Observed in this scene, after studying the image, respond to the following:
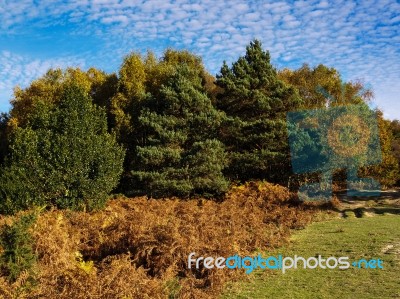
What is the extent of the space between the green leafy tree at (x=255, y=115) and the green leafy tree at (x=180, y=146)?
1506 millimetres

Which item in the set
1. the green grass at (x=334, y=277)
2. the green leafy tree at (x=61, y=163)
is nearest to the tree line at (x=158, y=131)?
the green leafy tree at (x=61, y=163)

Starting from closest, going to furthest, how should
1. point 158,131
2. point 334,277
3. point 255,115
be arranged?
point 334,277, point 158,131, point 255,115

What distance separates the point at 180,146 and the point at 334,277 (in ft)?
52.5

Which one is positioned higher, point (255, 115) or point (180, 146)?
point (255, 115)

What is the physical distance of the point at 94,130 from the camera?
17.5 meters

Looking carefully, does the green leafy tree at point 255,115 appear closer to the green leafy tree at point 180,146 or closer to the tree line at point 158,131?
the tree line at point 158,131

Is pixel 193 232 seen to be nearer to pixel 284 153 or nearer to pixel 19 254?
pixel 19 254

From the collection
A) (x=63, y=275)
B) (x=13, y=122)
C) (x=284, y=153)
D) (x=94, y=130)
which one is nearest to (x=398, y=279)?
(x=63, y=275)

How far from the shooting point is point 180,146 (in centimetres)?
2248

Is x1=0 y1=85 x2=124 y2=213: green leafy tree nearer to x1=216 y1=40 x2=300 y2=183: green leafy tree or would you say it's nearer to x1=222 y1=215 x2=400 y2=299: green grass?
x1=216 y1=40 x2=300 y2=183: green leafy tree

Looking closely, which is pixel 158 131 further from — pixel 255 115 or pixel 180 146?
pixel 255 115

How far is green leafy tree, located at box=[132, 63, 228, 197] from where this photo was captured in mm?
20531

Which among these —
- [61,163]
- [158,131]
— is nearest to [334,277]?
[61,163]

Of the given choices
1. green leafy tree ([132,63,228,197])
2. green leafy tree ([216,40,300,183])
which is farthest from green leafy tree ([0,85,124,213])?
green leafy tree ([216,40,300,183])
